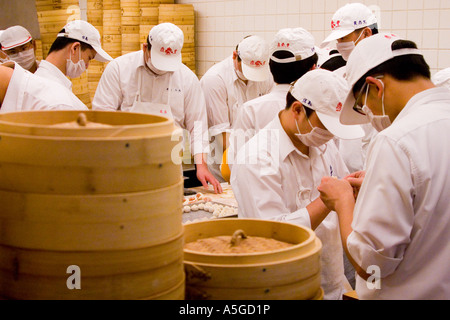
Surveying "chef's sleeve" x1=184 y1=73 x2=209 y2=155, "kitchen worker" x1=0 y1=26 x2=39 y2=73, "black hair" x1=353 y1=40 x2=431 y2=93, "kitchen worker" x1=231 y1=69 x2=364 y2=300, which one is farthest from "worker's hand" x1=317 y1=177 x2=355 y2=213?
"kitchen worker" x1=0 y1=26 x2=39 y2=73

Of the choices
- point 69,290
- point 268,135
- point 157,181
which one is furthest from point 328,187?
point 69,290

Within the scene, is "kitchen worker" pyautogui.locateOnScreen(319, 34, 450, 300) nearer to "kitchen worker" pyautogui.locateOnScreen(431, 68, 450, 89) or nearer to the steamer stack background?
"kitchen worker" pyautogui.locateOnScreen(431, 68, 450, 89)

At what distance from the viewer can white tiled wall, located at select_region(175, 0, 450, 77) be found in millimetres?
5164

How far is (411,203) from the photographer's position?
72.3 inches

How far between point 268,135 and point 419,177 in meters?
1.01

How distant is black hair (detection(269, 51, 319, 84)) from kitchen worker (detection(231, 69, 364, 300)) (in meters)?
1.02

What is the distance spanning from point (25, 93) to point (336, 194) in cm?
144

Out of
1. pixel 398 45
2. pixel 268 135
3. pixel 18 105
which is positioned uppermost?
pixel 398 45

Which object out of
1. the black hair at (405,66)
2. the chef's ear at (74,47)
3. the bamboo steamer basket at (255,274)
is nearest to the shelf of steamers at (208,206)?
the chef's ear at (74,47)

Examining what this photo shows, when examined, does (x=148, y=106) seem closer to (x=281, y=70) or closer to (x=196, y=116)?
(x=196, y=116)

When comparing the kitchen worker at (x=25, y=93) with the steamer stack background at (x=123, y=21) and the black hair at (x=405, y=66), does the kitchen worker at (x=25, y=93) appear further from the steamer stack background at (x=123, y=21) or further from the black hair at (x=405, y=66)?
the steamer stack background at (x=123, y=21)

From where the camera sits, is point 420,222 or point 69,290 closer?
point 69,290
